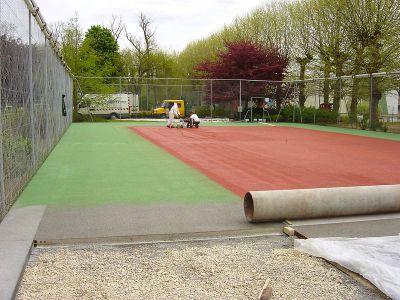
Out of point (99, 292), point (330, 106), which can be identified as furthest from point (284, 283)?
point (330, 106)

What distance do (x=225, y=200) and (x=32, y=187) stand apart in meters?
3.32

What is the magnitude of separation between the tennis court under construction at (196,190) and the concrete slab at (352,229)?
0.04 feet

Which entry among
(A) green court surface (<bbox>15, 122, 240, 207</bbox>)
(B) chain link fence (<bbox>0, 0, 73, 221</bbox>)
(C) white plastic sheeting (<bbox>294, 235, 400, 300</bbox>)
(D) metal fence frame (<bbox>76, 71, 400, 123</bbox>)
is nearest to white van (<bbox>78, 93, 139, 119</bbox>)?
(D) metal fence frame (<bbox>76, 71, 400, 123</bbox>)

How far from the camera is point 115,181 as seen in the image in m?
9.01

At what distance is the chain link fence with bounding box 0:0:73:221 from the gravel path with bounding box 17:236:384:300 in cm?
185

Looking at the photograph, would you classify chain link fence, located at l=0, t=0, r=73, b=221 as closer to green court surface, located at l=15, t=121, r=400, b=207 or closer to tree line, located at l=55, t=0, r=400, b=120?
green court surface, located at l=15, t=121, r=400, b=207

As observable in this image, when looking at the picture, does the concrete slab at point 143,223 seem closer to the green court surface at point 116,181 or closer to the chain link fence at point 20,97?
the green court surface at point 116,181

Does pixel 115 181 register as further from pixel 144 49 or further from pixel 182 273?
pixel 144 49

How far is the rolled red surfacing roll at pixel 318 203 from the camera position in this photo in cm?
603

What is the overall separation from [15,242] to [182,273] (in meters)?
1.85

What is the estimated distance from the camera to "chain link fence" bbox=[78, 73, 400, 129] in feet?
90.4

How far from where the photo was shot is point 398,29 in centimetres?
2398

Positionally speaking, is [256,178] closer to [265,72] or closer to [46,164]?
[46,164]

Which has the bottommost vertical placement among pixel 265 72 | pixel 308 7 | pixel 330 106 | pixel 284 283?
pixel 284 283
